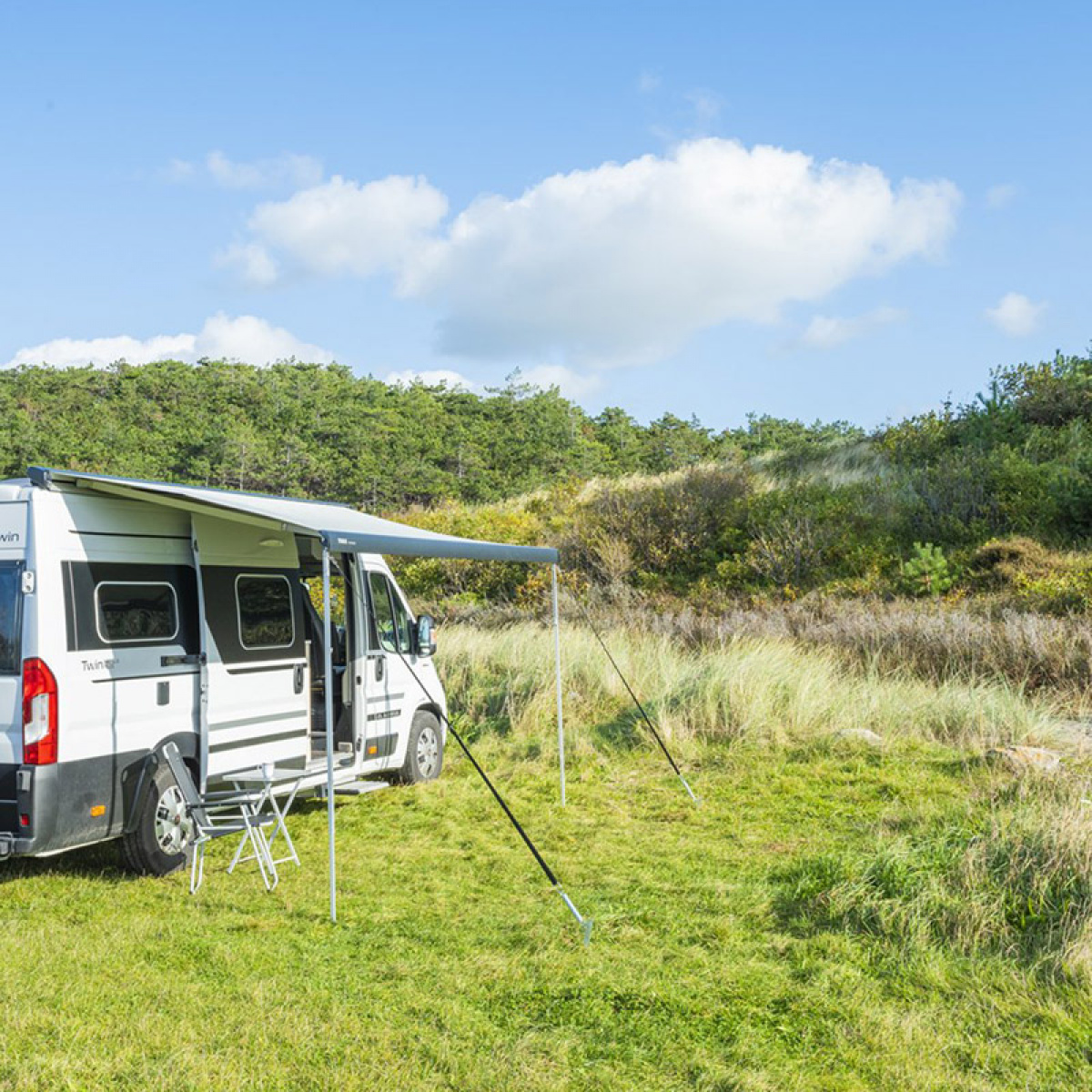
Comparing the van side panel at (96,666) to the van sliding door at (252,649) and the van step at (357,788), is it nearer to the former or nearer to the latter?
the van sliding door at (252,649)

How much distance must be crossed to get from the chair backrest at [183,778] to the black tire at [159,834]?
0.04m

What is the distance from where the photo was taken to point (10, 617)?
19.9 feet

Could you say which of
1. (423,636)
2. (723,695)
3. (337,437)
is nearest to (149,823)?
(423,636)

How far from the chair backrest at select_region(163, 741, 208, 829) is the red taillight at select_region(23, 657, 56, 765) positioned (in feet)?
2.78

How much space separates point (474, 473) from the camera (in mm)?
43938

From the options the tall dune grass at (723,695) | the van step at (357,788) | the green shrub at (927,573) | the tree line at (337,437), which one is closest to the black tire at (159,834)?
the van step at (357,788)

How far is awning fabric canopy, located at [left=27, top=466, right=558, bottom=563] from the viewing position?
6.15 meters

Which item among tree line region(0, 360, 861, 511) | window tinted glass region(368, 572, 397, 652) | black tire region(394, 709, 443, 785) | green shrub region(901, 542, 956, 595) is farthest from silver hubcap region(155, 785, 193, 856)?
tree line region(0, 360, 861, 511)

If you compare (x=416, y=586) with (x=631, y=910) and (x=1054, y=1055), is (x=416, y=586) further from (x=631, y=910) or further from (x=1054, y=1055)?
(x=1054, y=1055)

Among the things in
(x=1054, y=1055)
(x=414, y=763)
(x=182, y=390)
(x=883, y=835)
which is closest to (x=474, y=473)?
(x=182, y=390)

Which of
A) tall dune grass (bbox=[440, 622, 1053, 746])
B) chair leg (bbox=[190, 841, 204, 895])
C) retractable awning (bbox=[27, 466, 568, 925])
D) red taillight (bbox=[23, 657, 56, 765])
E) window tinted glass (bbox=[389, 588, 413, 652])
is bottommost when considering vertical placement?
chair leg (bbox=[190, 841, 204, 895])

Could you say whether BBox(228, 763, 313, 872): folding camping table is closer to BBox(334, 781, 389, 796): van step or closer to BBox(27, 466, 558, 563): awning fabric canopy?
BBox(334, 781, 389, 796): van step

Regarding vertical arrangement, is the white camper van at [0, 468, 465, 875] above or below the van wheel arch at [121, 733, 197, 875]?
above

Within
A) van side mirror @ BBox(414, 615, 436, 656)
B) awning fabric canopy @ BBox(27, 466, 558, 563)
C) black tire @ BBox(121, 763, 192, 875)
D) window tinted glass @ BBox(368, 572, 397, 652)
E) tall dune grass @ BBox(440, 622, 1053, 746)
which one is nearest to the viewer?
awning fabric canopy @ BBox(27, 466, 558, 563)
